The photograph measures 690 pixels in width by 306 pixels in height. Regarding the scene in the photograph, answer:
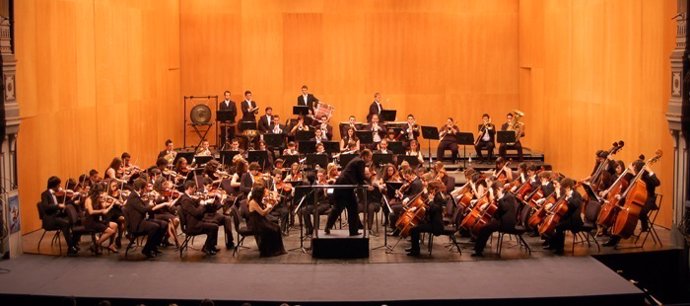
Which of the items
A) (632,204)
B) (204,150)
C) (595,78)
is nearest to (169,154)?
(204,150)

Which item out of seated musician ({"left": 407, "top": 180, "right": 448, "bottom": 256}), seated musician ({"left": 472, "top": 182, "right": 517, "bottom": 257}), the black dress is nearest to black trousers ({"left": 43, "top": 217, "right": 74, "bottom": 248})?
the black dress

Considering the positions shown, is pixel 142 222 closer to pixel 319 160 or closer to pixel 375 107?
pixel 319 160

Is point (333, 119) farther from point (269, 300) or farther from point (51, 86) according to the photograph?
point (269, 300)

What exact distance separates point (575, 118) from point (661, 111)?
13.4 ft

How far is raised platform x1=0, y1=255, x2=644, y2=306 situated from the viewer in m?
13.1

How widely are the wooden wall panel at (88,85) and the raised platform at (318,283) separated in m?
2.67

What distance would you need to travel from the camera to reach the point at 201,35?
2523 centimetres

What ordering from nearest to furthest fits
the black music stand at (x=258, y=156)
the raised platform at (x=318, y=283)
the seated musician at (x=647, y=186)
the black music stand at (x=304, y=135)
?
1. the raised platform at (x=318, y=283)
2. the seated musician at (x=647, y=186)
3. the black music stand at (x=258, y=156)
4. the black music stand at (x=304, y=135)

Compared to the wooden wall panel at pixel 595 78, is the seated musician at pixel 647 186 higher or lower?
lower

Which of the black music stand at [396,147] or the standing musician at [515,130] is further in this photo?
the standing musician at [515,130]

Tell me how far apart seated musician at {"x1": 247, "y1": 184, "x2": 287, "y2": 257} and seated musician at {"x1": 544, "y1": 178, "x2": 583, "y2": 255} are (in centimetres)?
399

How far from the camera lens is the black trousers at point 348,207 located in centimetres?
1555

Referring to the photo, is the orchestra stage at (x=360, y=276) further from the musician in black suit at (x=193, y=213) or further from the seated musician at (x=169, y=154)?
the seated musician at (x=169, y=154)

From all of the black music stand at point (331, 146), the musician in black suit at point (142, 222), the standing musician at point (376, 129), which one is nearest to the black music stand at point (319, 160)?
the black music stand at point (331, 146)
